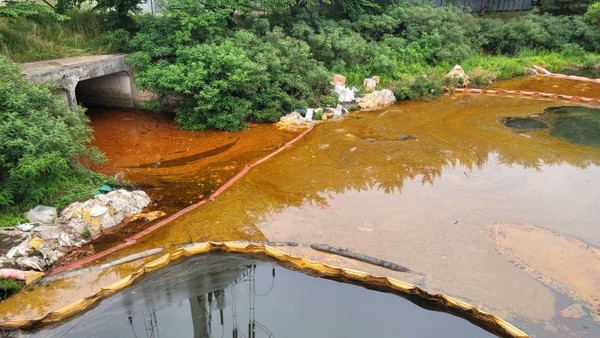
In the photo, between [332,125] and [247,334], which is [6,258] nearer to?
[247,334]

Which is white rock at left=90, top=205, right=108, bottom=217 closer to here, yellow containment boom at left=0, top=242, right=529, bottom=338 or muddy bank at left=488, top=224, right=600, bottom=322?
yellow containment boom at left=0, top=242, right=529, bottom=338

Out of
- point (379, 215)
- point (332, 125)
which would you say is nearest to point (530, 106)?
point (332, 125)

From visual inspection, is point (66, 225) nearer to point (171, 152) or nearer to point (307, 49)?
point (171, 152)

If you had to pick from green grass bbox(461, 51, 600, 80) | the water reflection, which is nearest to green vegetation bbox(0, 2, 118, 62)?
the water reflection

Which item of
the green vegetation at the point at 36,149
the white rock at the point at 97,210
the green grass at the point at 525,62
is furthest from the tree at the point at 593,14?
the white rock at the point at 97,210

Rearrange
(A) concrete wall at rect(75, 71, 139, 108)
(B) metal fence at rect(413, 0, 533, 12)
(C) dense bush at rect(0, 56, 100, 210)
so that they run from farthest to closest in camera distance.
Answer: (B) metal fence at rect(413, 0, 533, 12) → (A) concrete wall at rect(75, 71, 139, 108) → (C) dense bush at rect(0, 56, 100, 210)

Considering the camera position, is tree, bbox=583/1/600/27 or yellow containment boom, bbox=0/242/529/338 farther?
tree, bbox=583/1/600/27

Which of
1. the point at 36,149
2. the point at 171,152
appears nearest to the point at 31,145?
the point at 36,149
